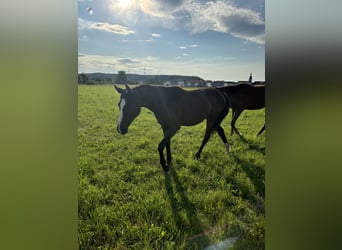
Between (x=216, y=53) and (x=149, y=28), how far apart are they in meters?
0.32

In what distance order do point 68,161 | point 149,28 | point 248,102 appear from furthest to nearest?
1. point 248,102
2. point 149,28
3. point 68,161

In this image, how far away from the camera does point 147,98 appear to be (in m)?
1.21

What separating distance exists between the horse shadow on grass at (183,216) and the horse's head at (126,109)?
0.90ft

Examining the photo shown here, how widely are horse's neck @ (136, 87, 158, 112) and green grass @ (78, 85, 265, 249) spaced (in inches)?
1.2

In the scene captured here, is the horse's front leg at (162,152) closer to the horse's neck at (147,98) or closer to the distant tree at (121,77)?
the horse's neck at (147,98)

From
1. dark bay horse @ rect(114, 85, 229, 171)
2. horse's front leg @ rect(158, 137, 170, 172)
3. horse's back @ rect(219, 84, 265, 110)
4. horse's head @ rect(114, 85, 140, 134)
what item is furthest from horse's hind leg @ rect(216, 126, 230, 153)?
horse's head @ rect(114, 85, 140, 134)

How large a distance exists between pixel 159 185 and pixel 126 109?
351 millimetres

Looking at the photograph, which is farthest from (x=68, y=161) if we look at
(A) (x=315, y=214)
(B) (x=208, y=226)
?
(A) (x=315, y=214)

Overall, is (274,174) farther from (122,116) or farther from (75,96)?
(75,96)

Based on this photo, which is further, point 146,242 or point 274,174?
point 274,174

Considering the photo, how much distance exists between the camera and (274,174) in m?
1.25

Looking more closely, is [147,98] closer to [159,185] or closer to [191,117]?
[191,117]

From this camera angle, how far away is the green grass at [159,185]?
1.10 metres

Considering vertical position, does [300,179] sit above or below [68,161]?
below
